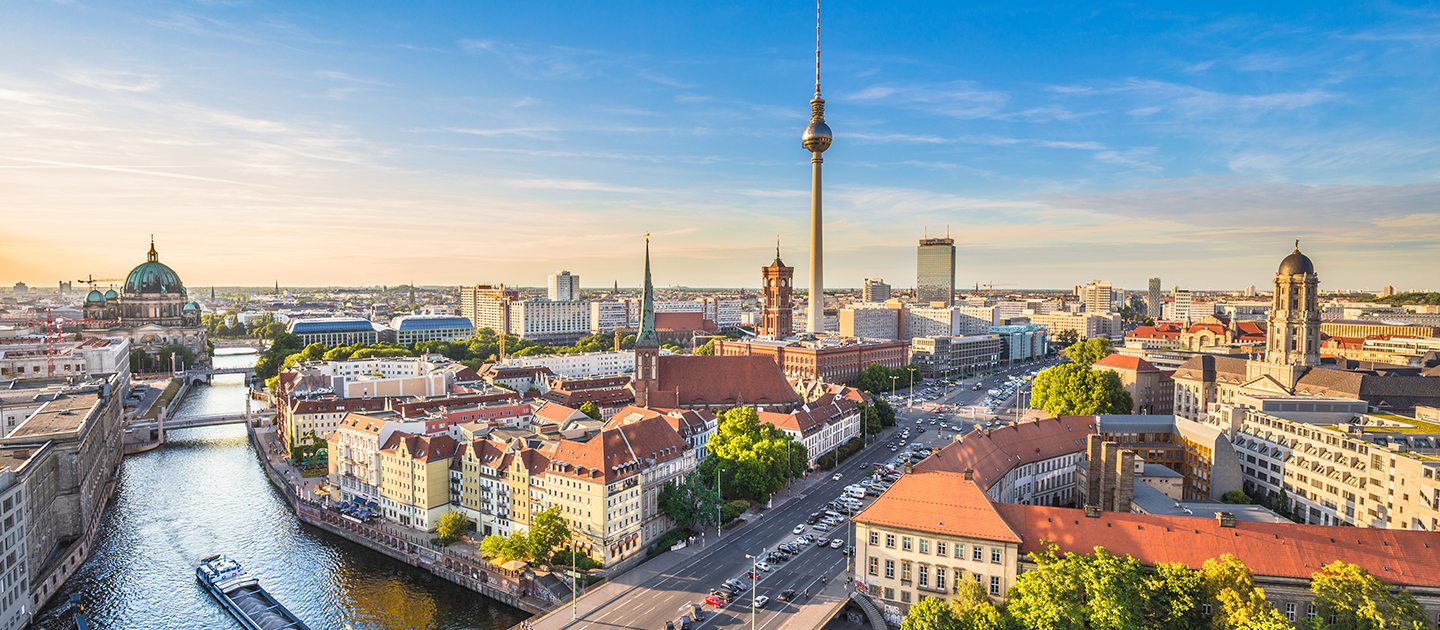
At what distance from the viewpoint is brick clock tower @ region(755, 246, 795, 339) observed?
14612 cm

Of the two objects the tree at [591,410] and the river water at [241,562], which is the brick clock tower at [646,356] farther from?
the river water at [241,562]

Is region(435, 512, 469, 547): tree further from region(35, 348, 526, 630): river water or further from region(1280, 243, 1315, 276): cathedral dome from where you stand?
region(1280, 243, 1315, 276): cathedral dome

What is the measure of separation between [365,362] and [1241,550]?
125686 millimetres

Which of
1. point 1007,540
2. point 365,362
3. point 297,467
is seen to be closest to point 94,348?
point 365,362

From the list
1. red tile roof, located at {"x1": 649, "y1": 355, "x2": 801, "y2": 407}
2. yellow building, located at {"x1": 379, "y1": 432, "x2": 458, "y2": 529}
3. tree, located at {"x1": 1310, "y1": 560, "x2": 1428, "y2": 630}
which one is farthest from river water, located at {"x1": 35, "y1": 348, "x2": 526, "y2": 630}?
tree, located at {"x1": 1310, "y1": 560, "x2": 1428, "y2": 630}

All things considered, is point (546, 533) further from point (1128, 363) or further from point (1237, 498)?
point (1128, 363)

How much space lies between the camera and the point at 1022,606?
117 ft

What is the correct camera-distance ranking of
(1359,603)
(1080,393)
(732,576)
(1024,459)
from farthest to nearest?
(1080,393)
(1024,459)
(732,576)
(1359,603)

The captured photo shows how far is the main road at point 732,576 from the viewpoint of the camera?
43.8m

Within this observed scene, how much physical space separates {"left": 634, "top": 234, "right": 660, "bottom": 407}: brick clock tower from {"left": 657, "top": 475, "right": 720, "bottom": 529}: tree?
32271 millimetres

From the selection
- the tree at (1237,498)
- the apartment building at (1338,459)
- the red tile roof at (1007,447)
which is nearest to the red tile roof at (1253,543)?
the red tile roof at (1007,447)

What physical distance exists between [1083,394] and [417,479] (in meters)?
74.7

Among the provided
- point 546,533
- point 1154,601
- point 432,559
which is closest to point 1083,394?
point 1154,601

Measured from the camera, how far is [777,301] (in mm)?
147875
